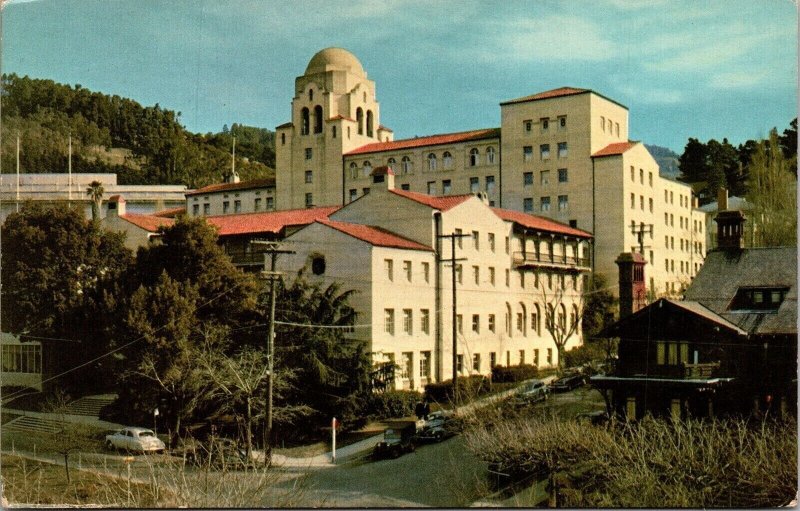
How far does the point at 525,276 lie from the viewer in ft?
103

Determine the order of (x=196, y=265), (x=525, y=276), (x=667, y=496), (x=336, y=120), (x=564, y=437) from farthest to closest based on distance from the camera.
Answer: (x=525, y=276) → (x=336, y=120) → (x=196, y=265) → (x=564, y=437) → (x=667, y=496)

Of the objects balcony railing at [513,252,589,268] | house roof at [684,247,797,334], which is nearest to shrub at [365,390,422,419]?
house roof at [684,247,797,334]

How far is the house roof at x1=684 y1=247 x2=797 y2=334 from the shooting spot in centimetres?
→ 1806

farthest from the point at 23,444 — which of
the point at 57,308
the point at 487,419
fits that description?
the point at 487,419

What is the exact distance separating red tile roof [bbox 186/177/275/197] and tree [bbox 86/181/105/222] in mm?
2701

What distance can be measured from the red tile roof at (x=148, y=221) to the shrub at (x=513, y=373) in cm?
1160

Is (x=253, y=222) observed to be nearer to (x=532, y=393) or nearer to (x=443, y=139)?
(x=532, y=393)

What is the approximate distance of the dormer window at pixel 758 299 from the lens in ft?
61.5

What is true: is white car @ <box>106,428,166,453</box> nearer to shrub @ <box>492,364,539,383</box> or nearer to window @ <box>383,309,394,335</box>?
window @ <box>383,309,394,335</box>

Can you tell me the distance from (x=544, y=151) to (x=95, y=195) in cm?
2454

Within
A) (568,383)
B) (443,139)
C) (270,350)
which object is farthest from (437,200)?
(443,139)

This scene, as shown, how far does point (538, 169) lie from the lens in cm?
4144

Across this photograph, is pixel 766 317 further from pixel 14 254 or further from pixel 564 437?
pixel 14 254

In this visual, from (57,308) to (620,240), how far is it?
24.0 metres
